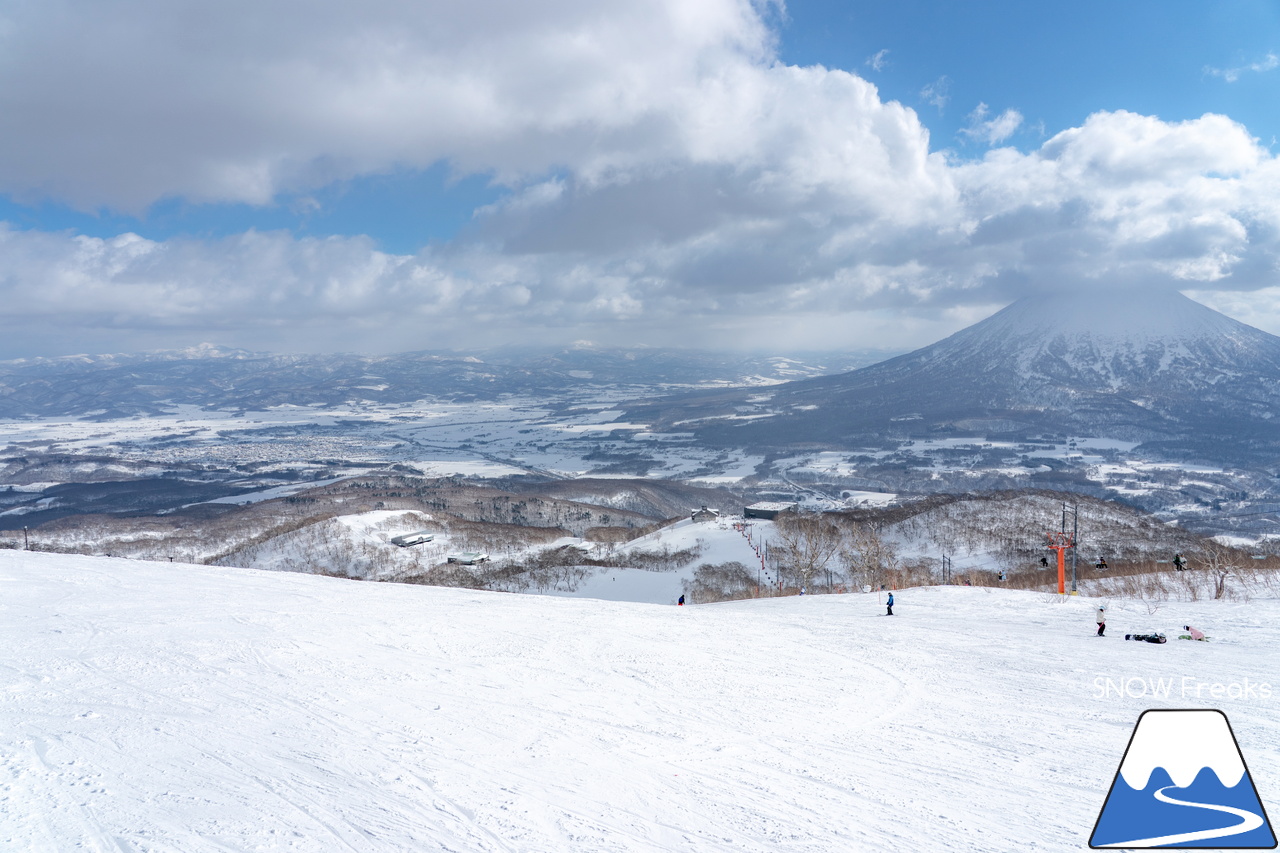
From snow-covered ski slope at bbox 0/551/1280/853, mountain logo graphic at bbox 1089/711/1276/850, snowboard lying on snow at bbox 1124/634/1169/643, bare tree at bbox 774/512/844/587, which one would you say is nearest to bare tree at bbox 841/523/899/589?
bare tree at bbox 774/512/844/587

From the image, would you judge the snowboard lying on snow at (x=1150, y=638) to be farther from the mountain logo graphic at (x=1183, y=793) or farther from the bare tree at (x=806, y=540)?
the bare tree at (x=806, y=540)

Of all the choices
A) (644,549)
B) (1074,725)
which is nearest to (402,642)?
(1074,725)

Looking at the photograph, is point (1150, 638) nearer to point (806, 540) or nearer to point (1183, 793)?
point (1183, 793)

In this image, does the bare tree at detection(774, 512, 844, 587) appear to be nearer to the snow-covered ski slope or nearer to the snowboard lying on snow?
the snowboard lying on snow

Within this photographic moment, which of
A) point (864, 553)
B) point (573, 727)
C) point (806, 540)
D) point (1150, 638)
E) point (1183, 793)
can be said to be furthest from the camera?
point (806, 540)

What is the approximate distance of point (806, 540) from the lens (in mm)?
54781

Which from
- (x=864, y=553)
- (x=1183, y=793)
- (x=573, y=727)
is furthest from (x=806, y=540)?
(x=1183, y=793)

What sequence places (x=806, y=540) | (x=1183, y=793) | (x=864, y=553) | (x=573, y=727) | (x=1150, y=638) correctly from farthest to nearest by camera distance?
(x=806, y=540) → (x=864, y=553) → (x=1150, y=638) → (x=573, y=727) → (x=1183, y=793)

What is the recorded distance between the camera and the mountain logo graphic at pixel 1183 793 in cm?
466

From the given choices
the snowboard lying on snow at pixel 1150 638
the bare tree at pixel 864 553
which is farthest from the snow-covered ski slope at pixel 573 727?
the bare tree at pixel 864 553

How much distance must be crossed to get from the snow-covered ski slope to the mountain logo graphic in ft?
4.12

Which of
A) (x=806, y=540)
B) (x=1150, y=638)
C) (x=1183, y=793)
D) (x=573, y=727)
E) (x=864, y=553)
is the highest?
(x=1183, y=793)

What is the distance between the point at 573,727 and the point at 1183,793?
6.61m

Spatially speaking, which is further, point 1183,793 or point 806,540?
point 806,540
